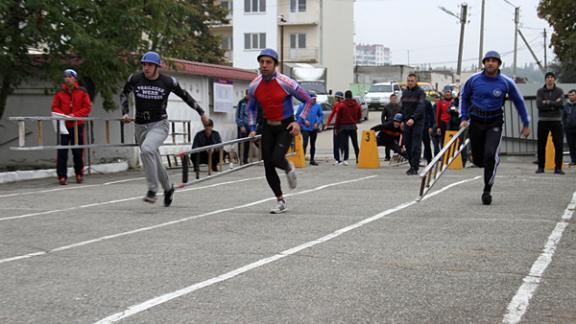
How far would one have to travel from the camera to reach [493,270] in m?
6.53

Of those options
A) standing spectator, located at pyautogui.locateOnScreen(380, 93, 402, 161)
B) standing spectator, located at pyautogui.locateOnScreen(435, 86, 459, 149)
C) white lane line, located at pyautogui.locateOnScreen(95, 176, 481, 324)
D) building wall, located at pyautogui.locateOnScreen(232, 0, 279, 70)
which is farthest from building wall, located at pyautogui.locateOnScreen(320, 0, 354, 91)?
white lane line, located at pyautogui.locateOnScreen(95, 176, 481, 324)

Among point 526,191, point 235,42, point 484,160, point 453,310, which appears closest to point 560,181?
→ point 526,191

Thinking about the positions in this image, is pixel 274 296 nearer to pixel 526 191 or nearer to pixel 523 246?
pixel 523 246

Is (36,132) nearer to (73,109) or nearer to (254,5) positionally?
(73,109)

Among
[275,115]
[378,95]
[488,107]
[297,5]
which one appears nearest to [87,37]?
[275,115]

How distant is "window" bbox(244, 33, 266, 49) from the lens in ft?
246

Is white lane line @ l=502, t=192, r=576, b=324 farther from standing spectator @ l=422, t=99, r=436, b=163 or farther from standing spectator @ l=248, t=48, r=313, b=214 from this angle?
standing spectator @ l=422, t=99, r=436, b=163

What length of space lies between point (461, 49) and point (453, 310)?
49614mm

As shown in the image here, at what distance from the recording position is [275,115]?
10719 millimetres

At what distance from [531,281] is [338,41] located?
74071 mm

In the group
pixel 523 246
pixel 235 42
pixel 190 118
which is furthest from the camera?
pixel 235 42

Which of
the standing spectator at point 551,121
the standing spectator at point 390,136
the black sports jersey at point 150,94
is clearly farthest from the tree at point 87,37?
the standing spectator at point 551,121

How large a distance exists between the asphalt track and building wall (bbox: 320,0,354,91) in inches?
2555

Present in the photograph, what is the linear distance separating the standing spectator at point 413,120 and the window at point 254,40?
58.0 metres
